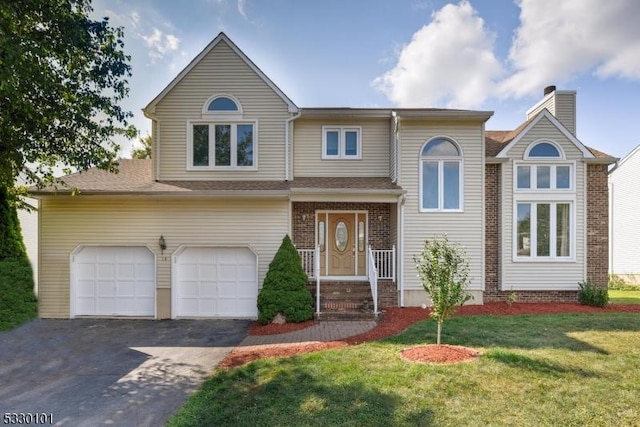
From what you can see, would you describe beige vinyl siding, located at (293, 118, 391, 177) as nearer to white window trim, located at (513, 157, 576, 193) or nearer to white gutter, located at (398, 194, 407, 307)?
white gutter, located at (398, 194, 407, 307)

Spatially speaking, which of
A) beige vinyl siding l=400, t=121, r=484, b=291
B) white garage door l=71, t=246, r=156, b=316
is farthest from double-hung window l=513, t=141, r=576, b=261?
white garage door l=71, t=246, r=156, b=316

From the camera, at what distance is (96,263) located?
1049 cm

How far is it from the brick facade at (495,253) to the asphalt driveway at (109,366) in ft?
26.1

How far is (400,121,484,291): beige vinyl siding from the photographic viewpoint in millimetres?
10703

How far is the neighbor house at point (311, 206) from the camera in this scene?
33.9ft

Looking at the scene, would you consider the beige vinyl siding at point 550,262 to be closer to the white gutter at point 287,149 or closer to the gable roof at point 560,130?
the gable roof at point 560,130

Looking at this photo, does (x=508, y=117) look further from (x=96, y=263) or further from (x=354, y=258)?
(x=96, y=263)

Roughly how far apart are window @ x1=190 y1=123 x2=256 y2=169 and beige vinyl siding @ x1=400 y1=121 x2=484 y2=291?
5.15 meters

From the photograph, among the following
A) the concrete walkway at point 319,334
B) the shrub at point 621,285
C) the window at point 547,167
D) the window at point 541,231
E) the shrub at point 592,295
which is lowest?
the shrub at point 621,285

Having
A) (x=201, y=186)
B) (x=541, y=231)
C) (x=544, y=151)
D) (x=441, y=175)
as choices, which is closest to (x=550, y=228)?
(x=541, y=231)

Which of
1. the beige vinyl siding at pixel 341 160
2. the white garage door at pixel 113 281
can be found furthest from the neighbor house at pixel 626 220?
the white garage door at pixel 113 281

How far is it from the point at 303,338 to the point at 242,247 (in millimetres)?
3694

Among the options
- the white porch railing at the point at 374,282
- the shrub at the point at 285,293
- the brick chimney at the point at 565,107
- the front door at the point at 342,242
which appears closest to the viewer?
the shrub at the point at 285,293

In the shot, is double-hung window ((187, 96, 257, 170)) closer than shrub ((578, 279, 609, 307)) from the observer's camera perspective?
No
